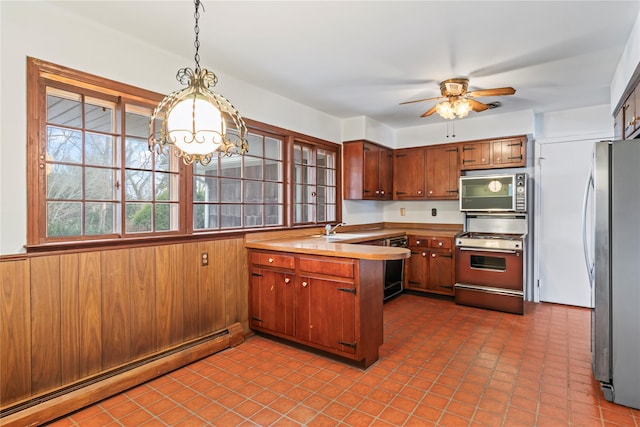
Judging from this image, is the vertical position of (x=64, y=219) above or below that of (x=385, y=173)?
below

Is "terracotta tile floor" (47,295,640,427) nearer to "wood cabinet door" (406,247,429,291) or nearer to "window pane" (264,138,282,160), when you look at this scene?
"wood cabinet door" (406,247,429,291)

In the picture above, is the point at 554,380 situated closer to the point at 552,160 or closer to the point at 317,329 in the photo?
the point at 317,329

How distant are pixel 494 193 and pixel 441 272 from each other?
1230 millimetres

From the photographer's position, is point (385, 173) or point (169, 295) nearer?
point (169, 295)

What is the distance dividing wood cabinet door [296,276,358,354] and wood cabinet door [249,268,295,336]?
0.34ft

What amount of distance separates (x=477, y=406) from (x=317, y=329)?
4.18 feet

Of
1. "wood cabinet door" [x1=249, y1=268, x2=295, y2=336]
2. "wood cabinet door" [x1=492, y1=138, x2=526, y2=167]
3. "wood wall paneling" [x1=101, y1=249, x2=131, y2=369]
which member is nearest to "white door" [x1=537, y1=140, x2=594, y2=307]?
"wood cabinet door" [x1=492, y1=138, x2=526, y2=167]

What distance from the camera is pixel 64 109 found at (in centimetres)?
234

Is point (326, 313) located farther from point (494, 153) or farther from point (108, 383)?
point (494, 153)

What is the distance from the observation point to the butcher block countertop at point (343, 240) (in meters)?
2.69

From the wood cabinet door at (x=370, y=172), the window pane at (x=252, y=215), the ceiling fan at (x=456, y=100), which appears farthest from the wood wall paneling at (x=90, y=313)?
the wood cabinet door at (x=370, y=172)

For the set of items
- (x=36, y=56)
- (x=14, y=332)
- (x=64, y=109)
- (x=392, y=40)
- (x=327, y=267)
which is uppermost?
(x=392, y=40)

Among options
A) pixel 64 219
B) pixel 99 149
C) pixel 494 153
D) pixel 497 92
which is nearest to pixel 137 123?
pixel 99 149

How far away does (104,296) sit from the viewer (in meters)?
2.40
